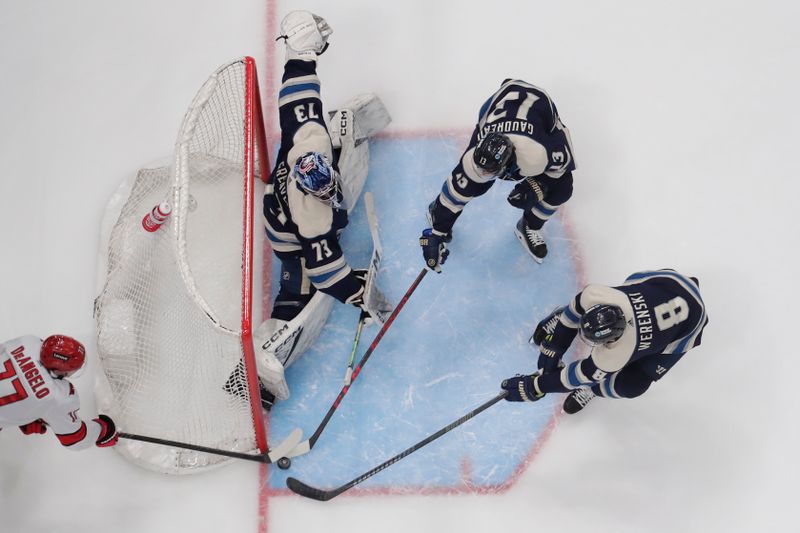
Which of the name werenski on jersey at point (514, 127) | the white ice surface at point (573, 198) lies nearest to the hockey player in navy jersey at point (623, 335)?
the white ice surface at point (573, 198)

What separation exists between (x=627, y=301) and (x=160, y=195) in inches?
95.6

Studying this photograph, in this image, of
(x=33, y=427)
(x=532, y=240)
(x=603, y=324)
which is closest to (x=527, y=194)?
(x=532, y=240)

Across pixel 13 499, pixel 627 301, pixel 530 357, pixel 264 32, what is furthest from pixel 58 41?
pixel 627 301

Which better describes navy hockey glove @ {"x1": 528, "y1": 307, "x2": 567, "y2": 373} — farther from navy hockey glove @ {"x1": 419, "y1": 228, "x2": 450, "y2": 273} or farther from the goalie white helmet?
the goalie white helmet

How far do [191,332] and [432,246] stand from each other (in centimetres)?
119

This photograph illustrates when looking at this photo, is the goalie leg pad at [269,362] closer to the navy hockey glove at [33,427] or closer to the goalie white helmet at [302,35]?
the navy hockey glove at [33,427]

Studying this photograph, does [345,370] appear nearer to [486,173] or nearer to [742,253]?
[486,173]

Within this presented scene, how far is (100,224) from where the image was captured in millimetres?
4094

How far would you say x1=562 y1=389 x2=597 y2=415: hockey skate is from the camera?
3.66 m

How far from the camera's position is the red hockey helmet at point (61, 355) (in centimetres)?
296

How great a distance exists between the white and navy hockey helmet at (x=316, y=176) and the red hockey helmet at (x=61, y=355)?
1.09 meters

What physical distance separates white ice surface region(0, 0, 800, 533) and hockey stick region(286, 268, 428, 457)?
0.82 ft

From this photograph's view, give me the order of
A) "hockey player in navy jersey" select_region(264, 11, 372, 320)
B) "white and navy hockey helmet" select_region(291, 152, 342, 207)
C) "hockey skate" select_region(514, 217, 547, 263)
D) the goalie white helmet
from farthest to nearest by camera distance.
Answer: "hockey skate" select_region(514, 217, 547, 263) < the goalie white helmet < "hockey player in navy jersey" select_region(264, 11, 372, 320) < "white and navy hockey helmet" select_region(291, 152, 342, 207)

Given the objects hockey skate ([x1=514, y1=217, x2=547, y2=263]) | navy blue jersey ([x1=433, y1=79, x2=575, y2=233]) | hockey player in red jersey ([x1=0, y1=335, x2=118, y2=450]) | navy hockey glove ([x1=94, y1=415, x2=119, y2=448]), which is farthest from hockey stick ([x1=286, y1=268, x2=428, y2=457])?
hockey player in red jersey ([x1=0, y1=335, x2=118, y2=450])
